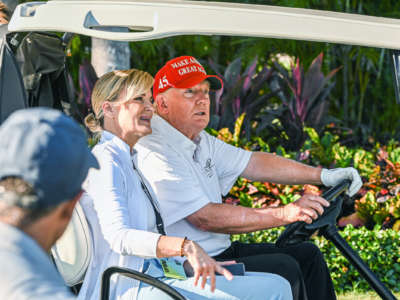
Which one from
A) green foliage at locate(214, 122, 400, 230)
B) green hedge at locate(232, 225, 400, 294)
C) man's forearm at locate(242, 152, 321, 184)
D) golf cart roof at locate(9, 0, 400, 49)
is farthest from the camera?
green foliage at locate(214, 122, 400, 230)

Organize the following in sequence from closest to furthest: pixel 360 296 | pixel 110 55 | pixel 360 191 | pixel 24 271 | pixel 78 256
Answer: pixel 24 271 → pixel 78 256 → pixel 360 296 → pixel 360 191 → pixel 110 55

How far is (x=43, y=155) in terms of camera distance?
111 cm

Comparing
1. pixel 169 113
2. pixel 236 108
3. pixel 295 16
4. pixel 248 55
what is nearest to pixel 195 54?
pixel 248 55

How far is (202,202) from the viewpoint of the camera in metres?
2.61

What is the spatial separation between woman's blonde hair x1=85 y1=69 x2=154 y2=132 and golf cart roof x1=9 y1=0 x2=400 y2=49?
41 cm

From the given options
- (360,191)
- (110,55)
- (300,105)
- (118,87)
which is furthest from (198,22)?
(300,105)

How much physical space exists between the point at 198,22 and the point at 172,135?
0.80 m

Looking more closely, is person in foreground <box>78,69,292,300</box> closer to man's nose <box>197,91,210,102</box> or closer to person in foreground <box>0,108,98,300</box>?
man's nose <box>197,91,210,102</box>

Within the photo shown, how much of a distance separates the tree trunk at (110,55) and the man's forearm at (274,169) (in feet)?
9.24

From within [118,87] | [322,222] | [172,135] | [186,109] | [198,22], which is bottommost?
[322,222]

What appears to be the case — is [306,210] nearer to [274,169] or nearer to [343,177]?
[343,177]

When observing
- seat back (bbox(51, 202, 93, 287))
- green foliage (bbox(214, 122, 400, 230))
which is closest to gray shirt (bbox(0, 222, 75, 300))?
seat back (bbox(51, 202, 93, 287))

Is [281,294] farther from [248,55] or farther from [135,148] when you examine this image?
[248,55]

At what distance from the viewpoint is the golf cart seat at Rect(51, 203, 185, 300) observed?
6.68ft
